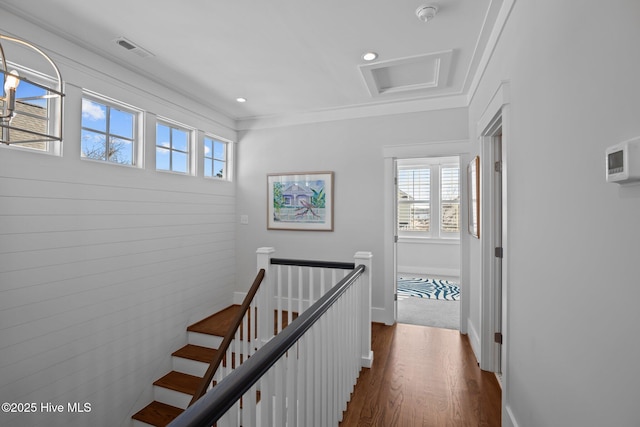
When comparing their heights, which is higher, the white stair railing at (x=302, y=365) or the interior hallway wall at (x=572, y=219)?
the interior hallway wall at (x=572, y=219)

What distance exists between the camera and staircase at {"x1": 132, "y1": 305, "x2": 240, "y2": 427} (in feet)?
9.72

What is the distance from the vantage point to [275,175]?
4.27 meters

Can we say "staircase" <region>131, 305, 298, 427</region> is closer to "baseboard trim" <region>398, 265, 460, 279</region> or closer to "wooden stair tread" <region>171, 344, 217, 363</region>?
"wooden stair tread" <region>171, 344, 217, 363</region>

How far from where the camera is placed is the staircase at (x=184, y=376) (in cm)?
296

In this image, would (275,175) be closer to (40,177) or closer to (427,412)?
(40,177)

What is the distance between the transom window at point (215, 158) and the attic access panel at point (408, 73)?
2.24 m

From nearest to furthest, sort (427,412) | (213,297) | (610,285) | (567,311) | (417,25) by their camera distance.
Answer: (610,285) < (567,311) < (427,412) < (417,25) < (213,297)

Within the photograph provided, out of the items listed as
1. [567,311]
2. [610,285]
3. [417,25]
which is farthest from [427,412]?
[417,25]

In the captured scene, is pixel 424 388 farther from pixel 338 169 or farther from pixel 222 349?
pixel 338 169

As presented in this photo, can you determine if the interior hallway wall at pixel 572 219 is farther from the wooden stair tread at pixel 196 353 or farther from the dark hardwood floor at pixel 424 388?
the wooden stair tread at pixel 196 353

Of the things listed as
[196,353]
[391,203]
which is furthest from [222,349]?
[391,203]

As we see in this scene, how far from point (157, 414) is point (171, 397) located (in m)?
0.17

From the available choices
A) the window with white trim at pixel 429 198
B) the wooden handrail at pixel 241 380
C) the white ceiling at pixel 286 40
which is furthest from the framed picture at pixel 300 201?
the window with white trim at pixel 429 198

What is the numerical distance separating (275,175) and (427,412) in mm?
3207
